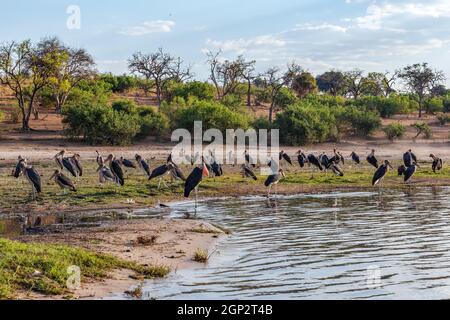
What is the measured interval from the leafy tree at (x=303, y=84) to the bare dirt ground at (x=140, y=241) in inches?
1836

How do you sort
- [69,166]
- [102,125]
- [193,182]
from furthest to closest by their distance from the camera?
[102,125]
[69,166]
[193,182]

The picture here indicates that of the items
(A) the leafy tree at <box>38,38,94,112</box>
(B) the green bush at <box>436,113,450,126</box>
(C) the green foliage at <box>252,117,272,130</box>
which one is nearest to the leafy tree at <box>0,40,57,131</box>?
(A) the leafy tree at <box>38,38,94,112</box>

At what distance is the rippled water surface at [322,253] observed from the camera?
376 inches

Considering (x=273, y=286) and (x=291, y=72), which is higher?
(x=291, y=72)

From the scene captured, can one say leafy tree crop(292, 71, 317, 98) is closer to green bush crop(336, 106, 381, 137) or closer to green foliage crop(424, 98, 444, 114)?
green foliage crop(424, 98, 444, 114)

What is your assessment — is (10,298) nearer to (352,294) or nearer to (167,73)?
(352,294)

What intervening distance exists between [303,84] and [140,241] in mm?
49596

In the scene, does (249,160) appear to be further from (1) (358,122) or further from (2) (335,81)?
(2) (335,81)

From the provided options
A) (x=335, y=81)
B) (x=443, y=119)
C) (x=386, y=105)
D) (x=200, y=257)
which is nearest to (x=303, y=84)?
(x=335, y=81)

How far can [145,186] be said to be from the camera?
20.9 metres

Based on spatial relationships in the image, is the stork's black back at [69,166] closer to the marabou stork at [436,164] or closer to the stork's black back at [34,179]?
the stork's black back at [34,179]
